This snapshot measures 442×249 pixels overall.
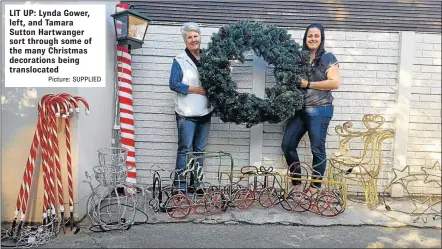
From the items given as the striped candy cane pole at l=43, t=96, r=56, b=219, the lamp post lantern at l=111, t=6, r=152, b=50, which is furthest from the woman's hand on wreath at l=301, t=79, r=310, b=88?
the striped candy cane pole at l=43, t=96, r=56, b=219

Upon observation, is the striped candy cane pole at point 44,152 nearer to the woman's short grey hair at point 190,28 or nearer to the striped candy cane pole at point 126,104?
the striped candy cane pole at point 126,104

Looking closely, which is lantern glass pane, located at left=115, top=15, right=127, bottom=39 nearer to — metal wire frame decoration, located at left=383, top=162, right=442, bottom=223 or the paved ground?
the paved ground

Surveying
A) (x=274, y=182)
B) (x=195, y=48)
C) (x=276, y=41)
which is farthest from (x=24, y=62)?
(x=274, y=182)

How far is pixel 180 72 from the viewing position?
12.5ft

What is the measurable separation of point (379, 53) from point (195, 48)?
6.86 feet

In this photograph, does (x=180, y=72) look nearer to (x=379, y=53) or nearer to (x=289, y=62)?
(x=289, y=62)

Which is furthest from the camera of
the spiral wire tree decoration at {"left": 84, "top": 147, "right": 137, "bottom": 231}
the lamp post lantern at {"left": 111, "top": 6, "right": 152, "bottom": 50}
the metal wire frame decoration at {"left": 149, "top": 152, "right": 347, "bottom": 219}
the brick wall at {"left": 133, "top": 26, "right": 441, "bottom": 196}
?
the brick wall at {"left": 133, "top": 26, "right": 441, "bottom": 196}

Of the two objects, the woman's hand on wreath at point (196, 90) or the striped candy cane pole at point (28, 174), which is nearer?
the striped candy cane pole at point (28, 174)

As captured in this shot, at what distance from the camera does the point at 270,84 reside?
4.18m

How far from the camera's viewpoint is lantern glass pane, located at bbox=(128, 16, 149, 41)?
3.63 metres

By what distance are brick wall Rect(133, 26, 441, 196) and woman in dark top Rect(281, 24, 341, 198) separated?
1.10 ft
